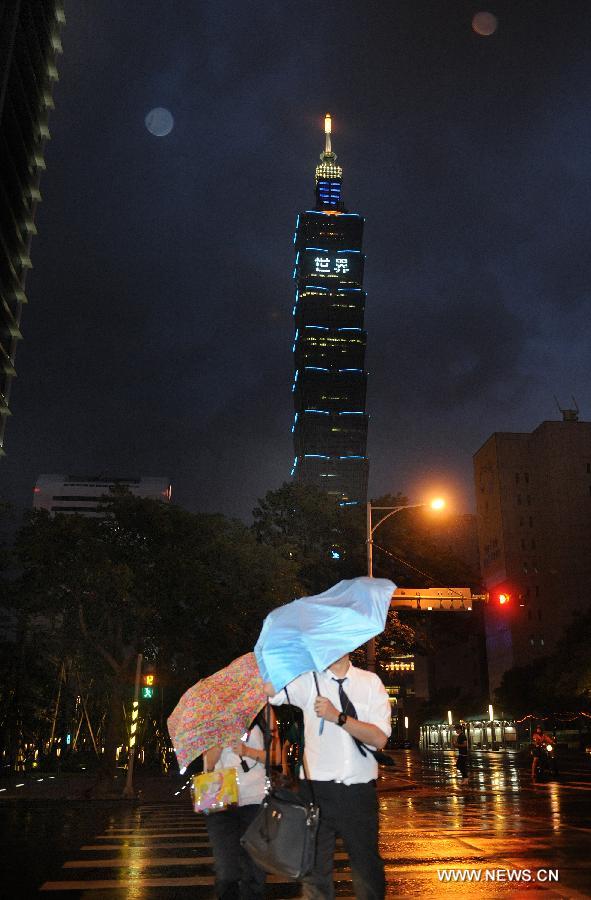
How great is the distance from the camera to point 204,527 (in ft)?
99.6

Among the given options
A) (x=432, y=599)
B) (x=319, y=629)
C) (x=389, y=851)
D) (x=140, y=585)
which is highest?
(x=140, y=585)

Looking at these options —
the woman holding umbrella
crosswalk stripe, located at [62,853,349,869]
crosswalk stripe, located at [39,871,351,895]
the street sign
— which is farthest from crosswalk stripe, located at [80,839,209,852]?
the street sign

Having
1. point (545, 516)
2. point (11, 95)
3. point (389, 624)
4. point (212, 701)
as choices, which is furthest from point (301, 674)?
point (545, 516)

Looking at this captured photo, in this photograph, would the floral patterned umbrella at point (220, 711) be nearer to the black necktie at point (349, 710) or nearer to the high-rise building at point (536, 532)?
the black necktie at point (349, 710)

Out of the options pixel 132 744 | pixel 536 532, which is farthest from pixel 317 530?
pixel 536 532

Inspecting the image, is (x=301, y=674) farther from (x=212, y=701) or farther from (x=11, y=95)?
(x=11, y=95)

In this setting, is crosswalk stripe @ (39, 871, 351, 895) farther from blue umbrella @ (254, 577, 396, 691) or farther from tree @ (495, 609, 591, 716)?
tree @ (495, 609, 591, 716)

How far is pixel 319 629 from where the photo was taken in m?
5.57

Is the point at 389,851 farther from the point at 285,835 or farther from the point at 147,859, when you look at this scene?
the point at 285,835

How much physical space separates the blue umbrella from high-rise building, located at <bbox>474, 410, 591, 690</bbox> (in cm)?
10343

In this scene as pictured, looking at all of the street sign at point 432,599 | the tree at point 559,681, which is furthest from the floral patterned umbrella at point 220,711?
the tree at point 559,681

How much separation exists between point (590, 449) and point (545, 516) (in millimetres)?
11214
